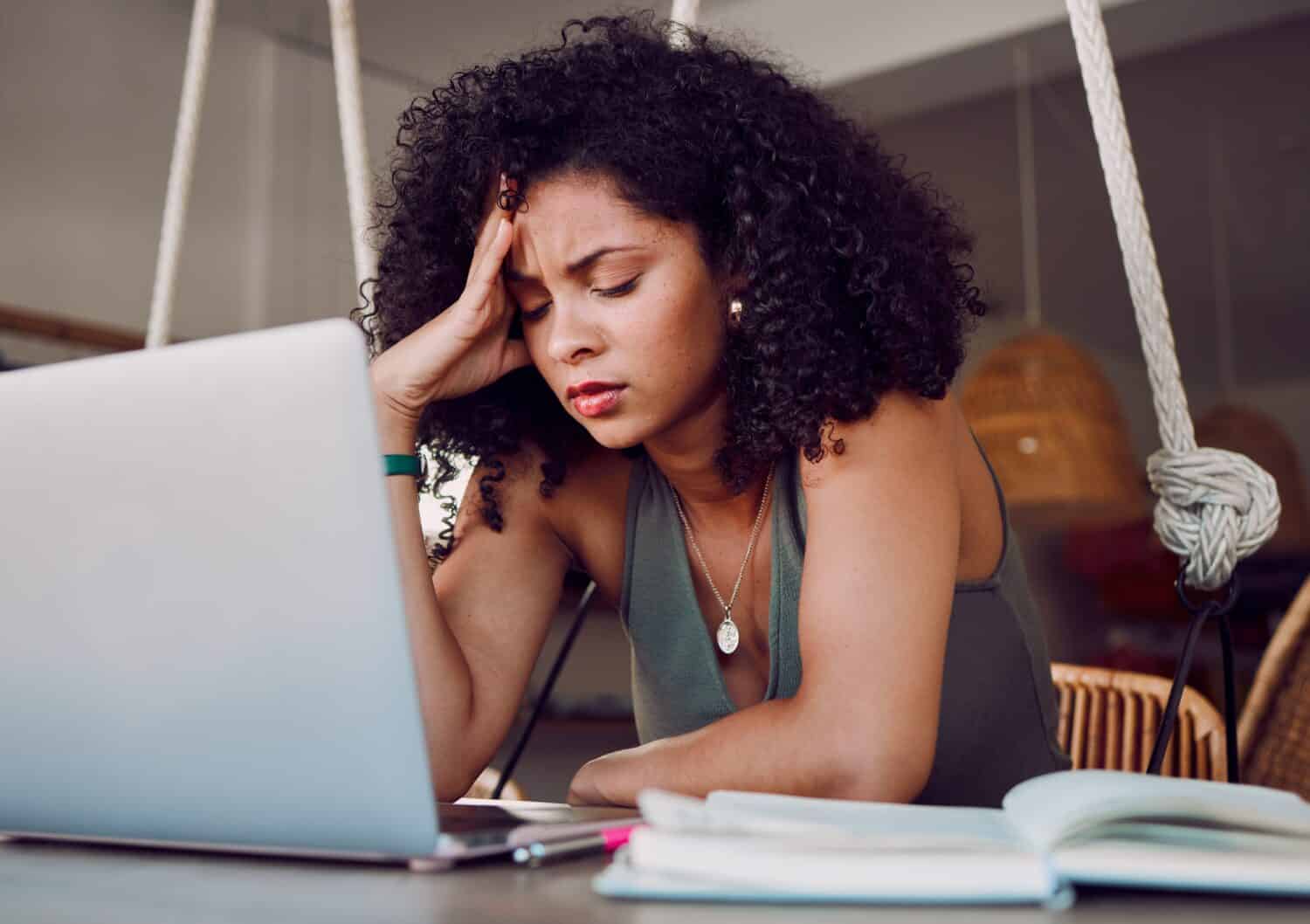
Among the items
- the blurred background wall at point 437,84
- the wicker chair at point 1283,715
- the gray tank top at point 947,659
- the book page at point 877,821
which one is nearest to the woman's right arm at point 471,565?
the gray tank top at point 947,659

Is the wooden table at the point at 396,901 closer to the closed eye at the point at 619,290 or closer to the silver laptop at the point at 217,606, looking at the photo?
the silver laptop at the point at 217,606

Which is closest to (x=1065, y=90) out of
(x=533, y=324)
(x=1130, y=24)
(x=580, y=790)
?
(x=1130, y=24)

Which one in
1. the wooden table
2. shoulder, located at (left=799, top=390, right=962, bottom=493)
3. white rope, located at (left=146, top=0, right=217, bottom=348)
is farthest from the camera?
white rope, located at (left=146, top=0, right=217, bottom=348)

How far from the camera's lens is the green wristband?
1189mm

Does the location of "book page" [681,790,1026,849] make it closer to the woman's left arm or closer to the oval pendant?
the woman's left arm

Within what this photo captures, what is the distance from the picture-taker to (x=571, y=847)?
0.62 m

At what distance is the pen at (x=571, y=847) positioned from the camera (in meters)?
0.60

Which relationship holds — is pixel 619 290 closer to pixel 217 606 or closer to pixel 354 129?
pixel 354 129

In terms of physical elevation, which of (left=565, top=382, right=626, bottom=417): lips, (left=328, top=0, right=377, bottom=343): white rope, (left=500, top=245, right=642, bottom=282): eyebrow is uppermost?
(left=328, top=0, right=377, bottom=343): white rope

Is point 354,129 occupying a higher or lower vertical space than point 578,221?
higher

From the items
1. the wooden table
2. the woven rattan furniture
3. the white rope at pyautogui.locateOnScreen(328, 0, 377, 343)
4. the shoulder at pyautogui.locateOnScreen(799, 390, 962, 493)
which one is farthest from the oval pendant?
the woven rattan furniture

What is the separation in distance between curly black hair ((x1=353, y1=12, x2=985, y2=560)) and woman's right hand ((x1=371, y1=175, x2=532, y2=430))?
2.2 inches

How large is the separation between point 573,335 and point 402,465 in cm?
20

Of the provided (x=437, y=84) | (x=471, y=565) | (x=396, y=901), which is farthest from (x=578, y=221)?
(x=437, y=84)
